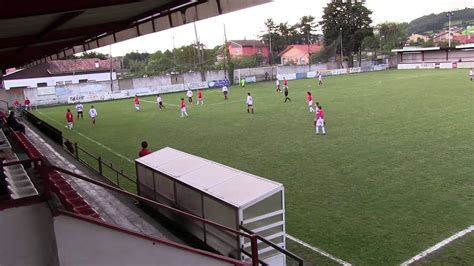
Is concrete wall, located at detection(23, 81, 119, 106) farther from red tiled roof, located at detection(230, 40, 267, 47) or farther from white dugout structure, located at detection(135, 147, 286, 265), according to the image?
red tiled roof, located at detection(230, 40, 267, 47)

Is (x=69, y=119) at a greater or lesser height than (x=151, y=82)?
lesser

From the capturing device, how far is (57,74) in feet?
222

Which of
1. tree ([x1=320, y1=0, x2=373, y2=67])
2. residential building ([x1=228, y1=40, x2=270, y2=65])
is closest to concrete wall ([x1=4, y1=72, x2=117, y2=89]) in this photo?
tree ([x1=320, y1=0, x2=373, y2=67])

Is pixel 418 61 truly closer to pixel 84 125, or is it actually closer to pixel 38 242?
pixel 84 125

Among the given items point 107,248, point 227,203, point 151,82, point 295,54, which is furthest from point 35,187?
point 295,54

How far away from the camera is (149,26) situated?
15109 mm

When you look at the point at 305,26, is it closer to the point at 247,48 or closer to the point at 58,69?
the point at 247,48

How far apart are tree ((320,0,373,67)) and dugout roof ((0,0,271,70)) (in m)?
72.4

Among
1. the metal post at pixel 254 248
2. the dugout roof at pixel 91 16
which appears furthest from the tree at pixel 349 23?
the metal post at pixel 254 248

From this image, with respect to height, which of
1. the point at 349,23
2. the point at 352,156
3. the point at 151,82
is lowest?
the point at 352,156

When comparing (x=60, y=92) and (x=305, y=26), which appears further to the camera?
(x=305, y=26)

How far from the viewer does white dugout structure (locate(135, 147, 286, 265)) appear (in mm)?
7828

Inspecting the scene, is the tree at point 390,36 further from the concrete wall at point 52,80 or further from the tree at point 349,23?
the concrete wall at point 52,80

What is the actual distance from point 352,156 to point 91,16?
10.7 metres
